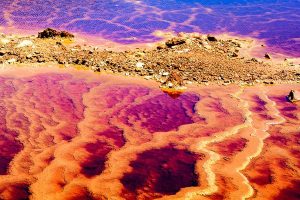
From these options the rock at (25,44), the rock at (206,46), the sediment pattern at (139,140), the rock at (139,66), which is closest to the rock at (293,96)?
the sediment pattern at (139,140)

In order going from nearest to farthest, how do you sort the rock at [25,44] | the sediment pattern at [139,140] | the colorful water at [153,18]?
the sediment pattern at [139,140] → the rock at [25,44] → the colorful water at [153,18]

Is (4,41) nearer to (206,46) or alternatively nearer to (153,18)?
(206,46)

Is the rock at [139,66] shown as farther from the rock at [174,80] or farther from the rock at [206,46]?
the rock at [206,46]

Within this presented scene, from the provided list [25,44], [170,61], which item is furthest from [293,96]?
[25,44]

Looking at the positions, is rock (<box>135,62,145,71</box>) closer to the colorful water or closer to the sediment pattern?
the sediment pattern

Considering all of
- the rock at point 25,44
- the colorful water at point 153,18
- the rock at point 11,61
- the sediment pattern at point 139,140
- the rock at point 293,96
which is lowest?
the sediment pattern at point 139,140

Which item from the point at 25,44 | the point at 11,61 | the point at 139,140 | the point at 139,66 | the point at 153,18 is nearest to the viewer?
the point at 139,140
